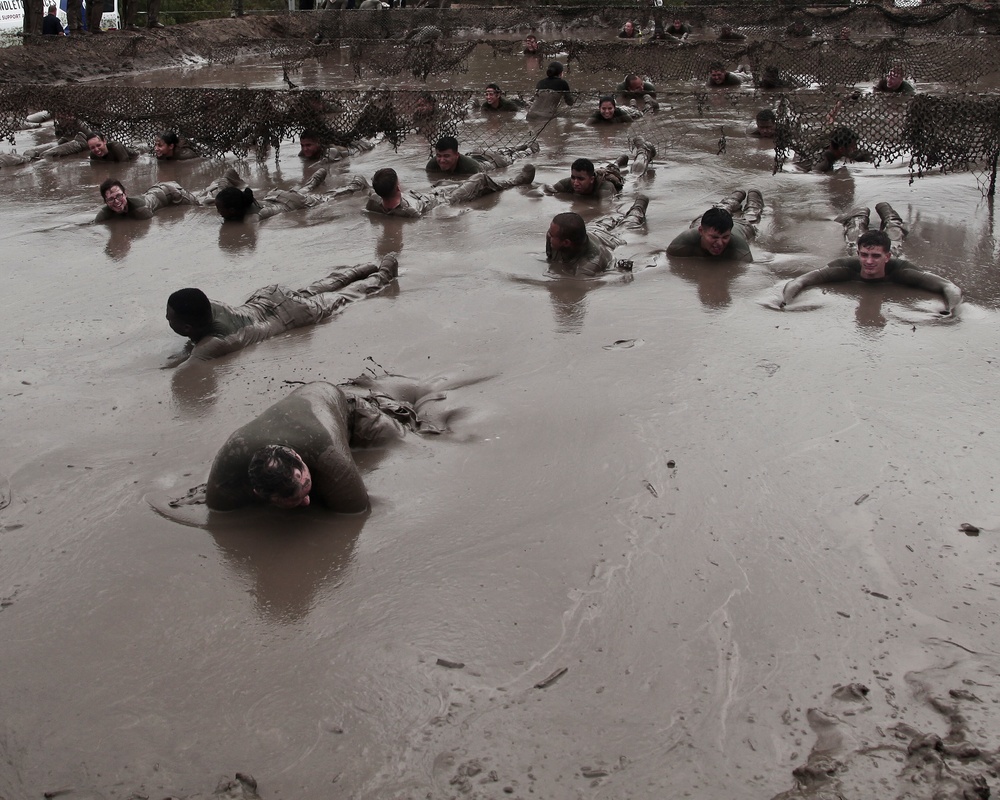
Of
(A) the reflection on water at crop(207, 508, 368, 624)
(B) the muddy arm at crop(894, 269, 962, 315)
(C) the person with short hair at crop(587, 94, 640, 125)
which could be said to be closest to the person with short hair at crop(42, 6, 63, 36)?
(C) the person with short hair at crop(587, 94, 640, 125)

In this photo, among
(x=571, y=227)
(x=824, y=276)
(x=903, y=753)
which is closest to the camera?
(x=903, y=753)

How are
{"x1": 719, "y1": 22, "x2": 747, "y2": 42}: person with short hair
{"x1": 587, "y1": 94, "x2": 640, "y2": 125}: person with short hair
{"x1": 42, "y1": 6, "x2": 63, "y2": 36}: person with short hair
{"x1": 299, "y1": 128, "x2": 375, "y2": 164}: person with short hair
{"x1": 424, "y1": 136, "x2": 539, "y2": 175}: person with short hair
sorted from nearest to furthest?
{"x1": 424, "y1": 136, "x2": 539, "y2": 175}: person with short hair < {"x1": 299, "y1": 128, "x2": 375, "y2": 164}: person with short hair < {"x1": 587, "y1": 94, "x2": 640, "y2": 125}: person with short hair < {"x1": 42, "y1": 6, "x2": 63, "y2": 36}: person with short hair < {"x1": 719, "y1": 22, "x2": 747, "y2": 42}: person with short hair

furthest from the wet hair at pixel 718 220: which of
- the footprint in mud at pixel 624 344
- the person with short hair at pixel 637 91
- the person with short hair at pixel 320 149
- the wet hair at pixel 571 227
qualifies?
the person with short hair at pixel 637 91

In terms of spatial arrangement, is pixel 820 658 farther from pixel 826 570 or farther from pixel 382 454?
pixel 382 454

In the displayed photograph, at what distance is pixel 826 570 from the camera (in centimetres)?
432

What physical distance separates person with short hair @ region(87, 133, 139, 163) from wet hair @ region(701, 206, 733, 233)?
9.42m

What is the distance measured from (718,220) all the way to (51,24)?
21.0 metres

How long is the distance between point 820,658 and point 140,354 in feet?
17.4

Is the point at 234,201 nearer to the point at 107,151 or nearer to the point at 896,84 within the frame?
the point at 107,151

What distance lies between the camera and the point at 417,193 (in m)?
11.3

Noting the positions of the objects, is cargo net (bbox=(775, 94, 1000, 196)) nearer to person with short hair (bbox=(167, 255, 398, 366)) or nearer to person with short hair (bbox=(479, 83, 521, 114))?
person with short hair (bbox=(479, 83, 521, 114))

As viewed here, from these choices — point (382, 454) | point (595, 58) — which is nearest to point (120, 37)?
point (595, 58)

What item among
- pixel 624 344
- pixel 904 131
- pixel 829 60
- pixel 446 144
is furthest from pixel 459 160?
pixel 829 60

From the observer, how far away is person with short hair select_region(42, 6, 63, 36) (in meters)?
23.2
